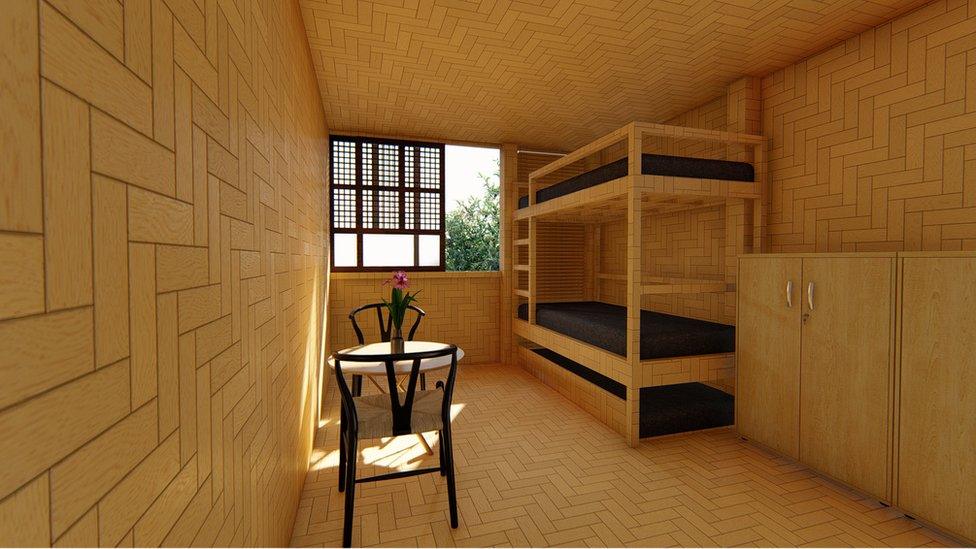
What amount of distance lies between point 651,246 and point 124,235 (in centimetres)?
510

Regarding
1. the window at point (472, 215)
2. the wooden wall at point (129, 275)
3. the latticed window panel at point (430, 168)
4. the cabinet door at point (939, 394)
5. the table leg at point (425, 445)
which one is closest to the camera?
the wooden wall at point (129, 275)

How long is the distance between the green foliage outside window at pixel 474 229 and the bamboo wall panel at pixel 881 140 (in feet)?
24.8

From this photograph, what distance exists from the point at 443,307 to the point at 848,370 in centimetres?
423

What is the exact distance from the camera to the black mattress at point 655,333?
10.9 feet

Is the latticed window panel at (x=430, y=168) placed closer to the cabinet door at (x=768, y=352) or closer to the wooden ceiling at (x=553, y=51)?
the wooden ceiling at (x=553, y=51)

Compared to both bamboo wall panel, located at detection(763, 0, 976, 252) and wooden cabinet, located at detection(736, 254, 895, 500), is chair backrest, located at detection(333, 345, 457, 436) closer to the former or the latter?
wooden cabinet, located at detection(736, 254, 895, 500)

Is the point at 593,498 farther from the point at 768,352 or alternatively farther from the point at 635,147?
the point at 635,147

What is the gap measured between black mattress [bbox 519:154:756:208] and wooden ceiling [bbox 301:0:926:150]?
0.88m

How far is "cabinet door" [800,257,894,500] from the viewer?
2.33m

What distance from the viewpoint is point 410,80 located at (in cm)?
388

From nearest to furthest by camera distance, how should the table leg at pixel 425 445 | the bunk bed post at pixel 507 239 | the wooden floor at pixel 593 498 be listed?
1. the wooden floor at pixel 593 498
2. the table leg at pixel 425 445
3. the bunk bed post at pixel 507 239

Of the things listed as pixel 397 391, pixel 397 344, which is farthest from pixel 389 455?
pixel 397 391

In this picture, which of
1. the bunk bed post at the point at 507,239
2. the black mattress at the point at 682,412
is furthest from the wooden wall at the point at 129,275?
the bunk bed post at the point at 507,239

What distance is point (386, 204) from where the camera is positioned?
5.53 m
